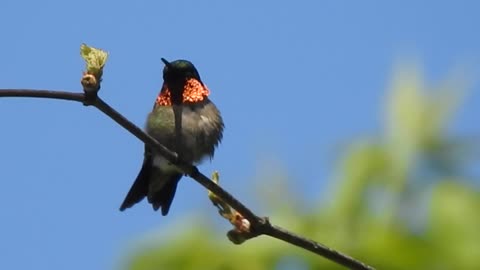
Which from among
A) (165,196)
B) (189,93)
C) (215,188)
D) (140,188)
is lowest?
(215,188)

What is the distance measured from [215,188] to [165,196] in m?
2.28

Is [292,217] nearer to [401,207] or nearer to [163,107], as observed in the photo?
[401,207]

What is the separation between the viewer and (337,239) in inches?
254

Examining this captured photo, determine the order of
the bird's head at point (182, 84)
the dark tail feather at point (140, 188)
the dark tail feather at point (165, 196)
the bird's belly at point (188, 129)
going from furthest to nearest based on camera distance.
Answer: the bird's head at point (182, 84), the dark tail feather at point (165, 196), the bird's belly at point (188, 129), the dark tail feather at point (140, 188)

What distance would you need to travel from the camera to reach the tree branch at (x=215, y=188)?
3.17 m

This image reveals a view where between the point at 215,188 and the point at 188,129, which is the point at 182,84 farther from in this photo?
the point at 215,188

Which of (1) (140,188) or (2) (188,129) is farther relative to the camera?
(2) (188,129)

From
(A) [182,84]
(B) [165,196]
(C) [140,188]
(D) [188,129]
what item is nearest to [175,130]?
(D) [188,129]

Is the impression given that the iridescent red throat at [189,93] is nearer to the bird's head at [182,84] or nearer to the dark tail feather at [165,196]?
the bird's head at [182,84]

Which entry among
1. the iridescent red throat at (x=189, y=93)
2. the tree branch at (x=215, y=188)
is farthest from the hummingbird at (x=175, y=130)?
the tree branch at (x=215, y=188)

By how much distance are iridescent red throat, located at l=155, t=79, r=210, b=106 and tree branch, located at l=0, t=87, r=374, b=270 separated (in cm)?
194

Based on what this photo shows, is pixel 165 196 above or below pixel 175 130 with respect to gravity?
below

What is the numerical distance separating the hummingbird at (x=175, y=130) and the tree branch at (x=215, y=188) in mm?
1666

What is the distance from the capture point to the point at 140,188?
5434mm
